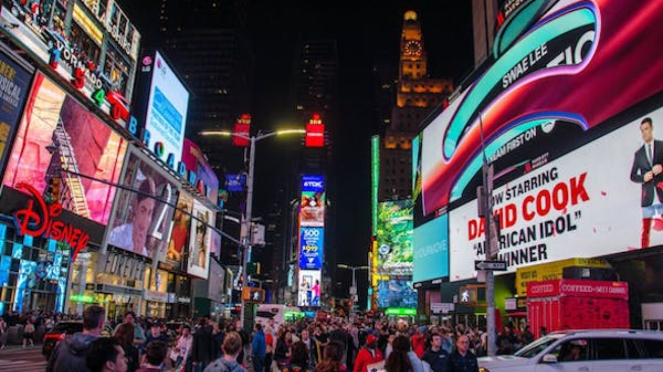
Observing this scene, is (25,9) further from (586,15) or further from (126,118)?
(586,15)

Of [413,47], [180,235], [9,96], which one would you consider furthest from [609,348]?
[413,47]

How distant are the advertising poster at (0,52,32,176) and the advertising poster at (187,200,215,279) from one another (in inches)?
1652

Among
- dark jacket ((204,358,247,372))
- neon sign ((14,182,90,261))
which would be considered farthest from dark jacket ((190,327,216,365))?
neon sign ((14,182,90,261))

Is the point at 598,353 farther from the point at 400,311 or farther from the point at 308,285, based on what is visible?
the point at 308,285

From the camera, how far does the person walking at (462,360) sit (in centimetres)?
896

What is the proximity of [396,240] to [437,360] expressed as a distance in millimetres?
79583

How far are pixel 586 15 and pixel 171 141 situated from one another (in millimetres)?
46989

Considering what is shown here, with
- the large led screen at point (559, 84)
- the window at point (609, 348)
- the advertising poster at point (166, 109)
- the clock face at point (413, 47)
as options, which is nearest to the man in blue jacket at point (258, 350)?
the window at point (609, 348)

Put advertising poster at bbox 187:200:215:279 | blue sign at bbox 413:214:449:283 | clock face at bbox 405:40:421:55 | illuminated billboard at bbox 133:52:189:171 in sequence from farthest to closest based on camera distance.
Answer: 1. clock face at bbox 405:40:421:55
2. advertising poster at bbox 187:200:215:279
3. illuminated billboard at bbox 133:52:189:171
4. blue sign at bbox 413:214:449:283

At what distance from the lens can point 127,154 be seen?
163 ft

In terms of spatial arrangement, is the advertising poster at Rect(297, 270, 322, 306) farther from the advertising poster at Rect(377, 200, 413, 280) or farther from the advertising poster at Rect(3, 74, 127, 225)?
the advertising poster at Rect(3, 74, 127, 225)

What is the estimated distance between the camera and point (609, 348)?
11.2 metres

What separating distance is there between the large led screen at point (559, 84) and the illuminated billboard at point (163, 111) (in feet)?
97.7

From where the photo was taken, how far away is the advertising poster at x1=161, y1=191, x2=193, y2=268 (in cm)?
6875
